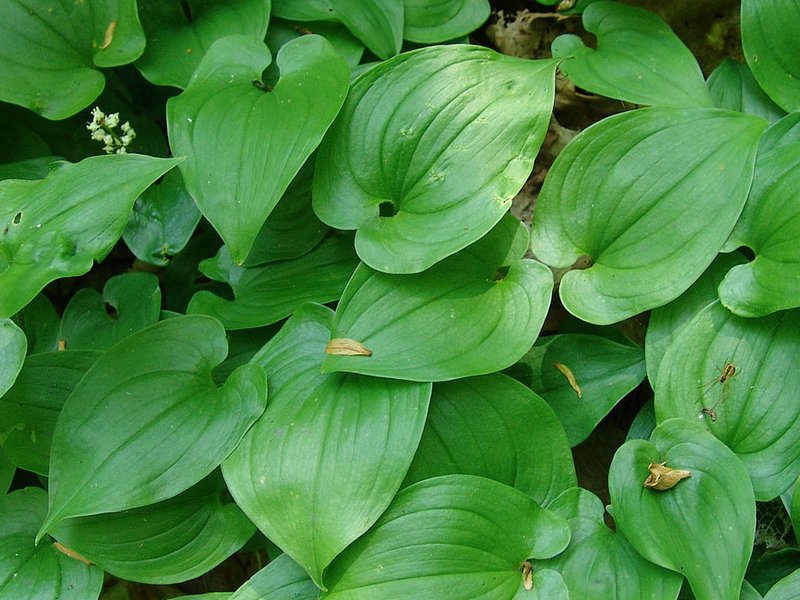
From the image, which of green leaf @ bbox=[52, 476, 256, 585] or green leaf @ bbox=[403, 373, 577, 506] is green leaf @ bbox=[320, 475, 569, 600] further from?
green leaf @ bbox=[52, 476, 256, 585]

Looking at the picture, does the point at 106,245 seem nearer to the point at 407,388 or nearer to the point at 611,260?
the point at 407,388

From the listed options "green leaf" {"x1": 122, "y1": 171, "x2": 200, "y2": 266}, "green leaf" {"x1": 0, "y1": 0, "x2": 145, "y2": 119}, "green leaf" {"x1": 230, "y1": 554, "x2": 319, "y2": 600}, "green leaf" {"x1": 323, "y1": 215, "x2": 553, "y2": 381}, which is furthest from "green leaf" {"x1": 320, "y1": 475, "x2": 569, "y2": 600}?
"green leaf" {"x1": 0, "y1": 0, "x2": 145, "y2": 119}

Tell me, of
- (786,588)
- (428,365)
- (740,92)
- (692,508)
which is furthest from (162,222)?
(786,588)

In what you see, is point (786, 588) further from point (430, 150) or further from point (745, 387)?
point (430, 150)

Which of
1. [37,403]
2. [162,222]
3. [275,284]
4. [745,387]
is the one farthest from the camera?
[162,222]

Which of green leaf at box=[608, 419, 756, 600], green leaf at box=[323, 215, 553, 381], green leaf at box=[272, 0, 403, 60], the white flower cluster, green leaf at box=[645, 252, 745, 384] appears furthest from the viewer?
green leaf at box=[272, 0, 403, 60]

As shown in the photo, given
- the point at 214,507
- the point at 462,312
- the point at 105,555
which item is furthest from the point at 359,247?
the point at 105,555

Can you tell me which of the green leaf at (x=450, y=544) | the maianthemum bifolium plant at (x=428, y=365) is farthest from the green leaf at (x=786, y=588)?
the green leaf at (x=450, y=544)
